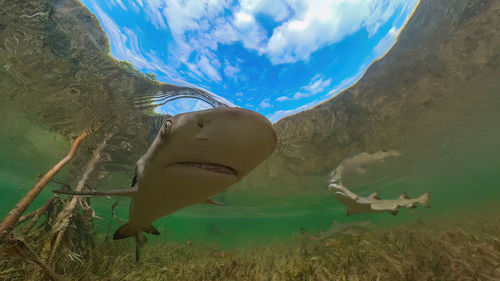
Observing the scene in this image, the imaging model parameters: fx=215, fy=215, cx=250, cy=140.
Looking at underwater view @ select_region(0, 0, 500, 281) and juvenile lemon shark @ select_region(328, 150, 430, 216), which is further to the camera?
juvenile lemon shark @ select_region(328, 150, 430, 216)

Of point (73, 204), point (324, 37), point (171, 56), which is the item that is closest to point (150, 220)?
point (73, 204)

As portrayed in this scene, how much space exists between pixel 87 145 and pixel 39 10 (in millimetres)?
7039

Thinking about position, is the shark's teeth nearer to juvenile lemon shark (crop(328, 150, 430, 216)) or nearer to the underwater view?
the underwater view

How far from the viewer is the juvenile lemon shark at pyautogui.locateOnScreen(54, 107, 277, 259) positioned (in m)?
1.53

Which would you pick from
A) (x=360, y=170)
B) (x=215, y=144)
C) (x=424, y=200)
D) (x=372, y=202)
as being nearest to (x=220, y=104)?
(x=372, y=202)

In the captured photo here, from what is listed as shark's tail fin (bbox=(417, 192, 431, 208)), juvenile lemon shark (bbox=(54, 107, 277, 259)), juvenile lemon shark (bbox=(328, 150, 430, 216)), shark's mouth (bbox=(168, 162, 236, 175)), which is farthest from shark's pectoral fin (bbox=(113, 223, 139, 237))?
shark's tail fin (bbox=(417, 192, 431, 208))

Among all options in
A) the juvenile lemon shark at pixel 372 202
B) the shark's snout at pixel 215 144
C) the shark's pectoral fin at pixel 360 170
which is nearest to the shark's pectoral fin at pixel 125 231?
the shark's snout at pixel 215 144

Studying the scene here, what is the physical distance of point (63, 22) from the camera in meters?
5.63

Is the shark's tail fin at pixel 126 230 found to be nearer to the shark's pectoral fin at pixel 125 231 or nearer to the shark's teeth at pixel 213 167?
the shark's pectoral fin at pixel 125 231

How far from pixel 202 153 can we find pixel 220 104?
6730 mm

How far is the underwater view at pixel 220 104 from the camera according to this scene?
2.45 m

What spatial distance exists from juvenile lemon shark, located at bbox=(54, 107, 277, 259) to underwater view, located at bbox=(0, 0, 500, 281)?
0.01 m

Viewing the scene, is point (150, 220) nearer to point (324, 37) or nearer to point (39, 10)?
point (39, 10)

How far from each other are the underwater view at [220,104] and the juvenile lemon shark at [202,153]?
0.01 meters
